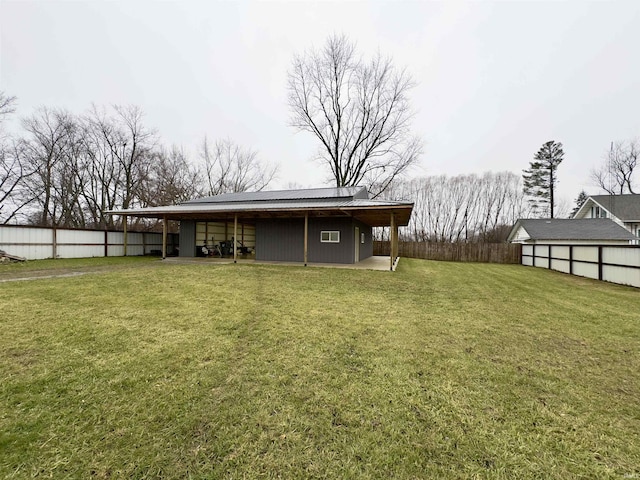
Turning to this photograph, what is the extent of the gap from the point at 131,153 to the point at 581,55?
98.3 feet

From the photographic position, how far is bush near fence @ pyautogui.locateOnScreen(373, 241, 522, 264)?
1739cm

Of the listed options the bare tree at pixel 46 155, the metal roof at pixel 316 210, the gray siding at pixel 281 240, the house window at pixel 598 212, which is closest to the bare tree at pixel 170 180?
the bare tree at pixel 46 155

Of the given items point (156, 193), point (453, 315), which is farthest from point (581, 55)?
point (156, 193)

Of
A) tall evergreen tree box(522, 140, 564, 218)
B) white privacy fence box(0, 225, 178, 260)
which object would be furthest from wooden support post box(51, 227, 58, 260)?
tall evergreen tree box(522, 140, 564, 218)

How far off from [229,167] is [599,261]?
26971mm

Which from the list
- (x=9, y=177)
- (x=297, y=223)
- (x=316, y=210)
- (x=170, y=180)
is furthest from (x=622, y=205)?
(x=9, y=177)

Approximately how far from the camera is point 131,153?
22328 mm

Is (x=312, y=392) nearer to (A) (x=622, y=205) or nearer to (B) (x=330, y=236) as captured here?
(B) (x=330, y=236)

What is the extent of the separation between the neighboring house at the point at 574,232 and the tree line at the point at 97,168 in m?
24.5

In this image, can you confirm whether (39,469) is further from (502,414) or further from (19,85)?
(19,85)

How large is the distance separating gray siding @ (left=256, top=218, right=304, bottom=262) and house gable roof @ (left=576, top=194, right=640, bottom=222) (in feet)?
76.9

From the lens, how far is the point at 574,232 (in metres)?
17.7

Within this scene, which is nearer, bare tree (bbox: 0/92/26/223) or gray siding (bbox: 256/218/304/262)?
gray siding (bbox: 256/218/304/262)

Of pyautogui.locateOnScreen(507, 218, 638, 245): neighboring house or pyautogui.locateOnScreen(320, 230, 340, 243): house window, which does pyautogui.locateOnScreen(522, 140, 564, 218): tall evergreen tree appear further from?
pyautogui.locateOnScreen(320, 230, 340, 243): house window
